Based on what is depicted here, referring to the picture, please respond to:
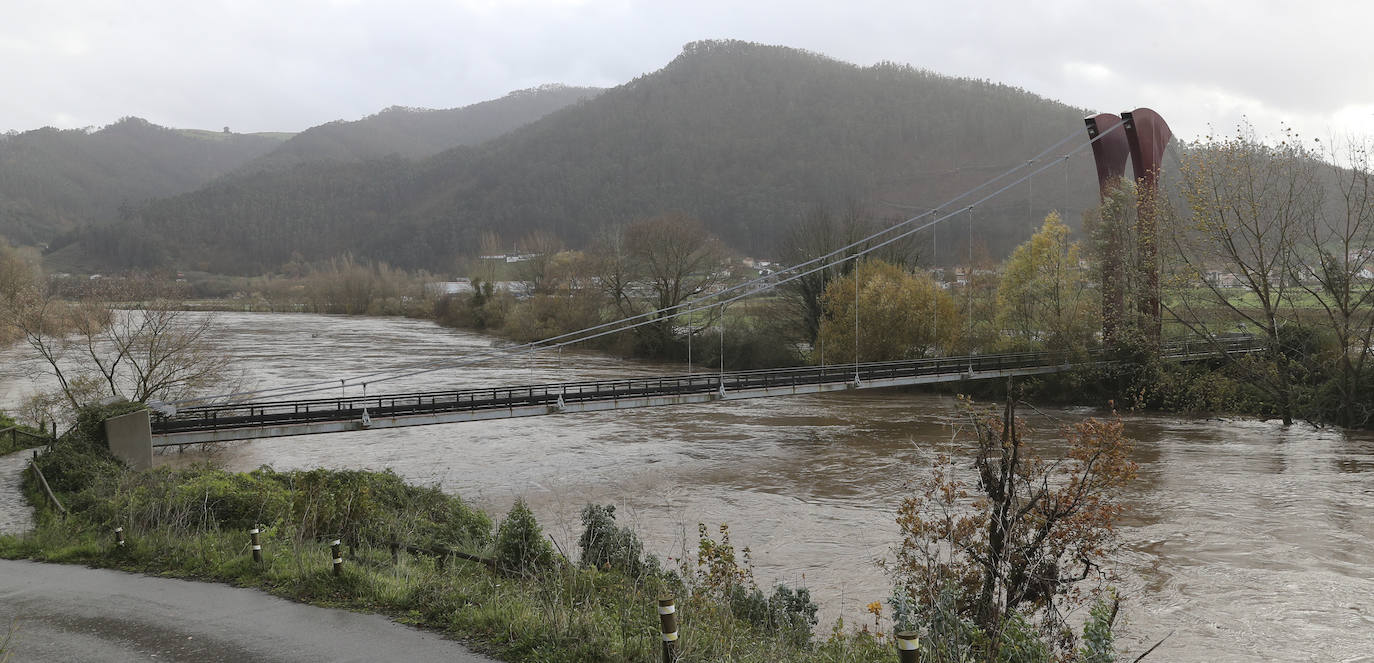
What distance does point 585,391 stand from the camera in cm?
2942

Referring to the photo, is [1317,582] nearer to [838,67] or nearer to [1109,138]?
[1109,138]

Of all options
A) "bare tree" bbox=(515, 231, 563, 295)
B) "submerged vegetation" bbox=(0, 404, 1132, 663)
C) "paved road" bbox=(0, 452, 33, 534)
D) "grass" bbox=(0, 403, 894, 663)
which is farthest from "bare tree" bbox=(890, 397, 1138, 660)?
"bare tree" bbox=(515, 231, 563, 295)

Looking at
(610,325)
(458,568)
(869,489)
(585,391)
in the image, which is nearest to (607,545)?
(458,568)

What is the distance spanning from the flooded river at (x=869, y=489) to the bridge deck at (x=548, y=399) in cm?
138

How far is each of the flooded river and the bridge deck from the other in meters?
1.38

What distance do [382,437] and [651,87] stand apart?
433 feet

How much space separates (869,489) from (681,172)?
10991 cm

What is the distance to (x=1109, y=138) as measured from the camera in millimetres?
32219

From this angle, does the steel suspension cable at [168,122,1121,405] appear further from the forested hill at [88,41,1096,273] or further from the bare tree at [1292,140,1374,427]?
the forested hill at [88,41,1096,273]

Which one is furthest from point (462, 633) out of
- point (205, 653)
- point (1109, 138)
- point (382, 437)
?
point (1109, 138)

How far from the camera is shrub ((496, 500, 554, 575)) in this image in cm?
984

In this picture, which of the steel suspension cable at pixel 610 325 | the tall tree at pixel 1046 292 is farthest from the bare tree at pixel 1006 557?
the tall tree at pixel 1046 292

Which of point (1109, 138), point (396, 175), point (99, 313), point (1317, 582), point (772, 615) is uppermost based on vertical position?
point (396, 175)

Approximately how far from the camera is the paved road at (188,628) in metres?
7.04
